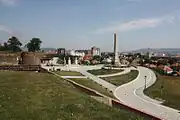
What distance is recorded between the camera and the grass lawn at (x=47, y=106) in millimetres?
17531

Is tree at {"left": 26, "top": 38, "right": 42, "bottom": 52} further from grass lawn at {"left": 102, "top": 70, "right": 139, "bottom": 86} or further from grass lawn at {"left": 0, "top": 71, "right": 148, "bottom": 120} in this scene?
grass lawn at {"left": 0, "top": 71, "right": 148, "bottom": 120}

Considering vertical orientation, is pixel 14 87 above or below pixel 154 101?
above

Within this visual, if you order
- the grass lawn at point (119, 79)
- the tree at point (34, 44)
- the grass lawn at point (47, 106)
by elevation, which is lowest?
the grass lawn at point (119, 79)

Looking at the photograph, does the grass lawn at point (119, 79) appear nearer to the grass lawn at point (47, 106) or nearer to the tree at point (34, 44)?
the grass lawn at point (47, 106)

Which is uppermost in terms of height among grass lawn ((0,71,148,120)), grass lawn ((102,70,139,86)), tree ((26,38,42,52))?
tree ((26,38,42,52))

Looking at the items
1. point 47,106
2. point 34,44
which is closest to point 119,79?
point 47,106

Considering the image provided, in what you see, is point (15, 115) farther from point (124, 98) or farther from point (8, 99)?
point (124, 98)

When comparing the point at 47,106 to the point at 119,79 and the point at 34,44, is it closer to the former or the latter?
the point at 119,79

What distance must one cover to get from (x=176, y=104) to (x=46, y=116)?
20.9m

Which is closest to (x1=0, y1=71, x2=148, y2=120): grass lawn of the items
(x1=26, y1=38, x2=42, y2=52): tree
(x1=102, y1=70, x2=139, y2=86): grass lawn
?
(x1=102, y1=70, x2=139, y2=86): grass lawn

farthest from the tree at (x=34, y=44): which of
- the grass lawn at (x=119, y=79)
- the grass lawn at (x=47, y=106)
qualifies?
the grass lawn at (x=47, y=106)

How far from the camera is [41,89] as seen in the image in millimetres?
26703

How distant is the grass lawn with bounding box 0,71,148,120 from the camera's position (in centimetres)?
1753

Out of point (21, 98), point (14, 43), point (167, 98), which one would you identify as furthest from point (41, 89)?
point (14, 43)
